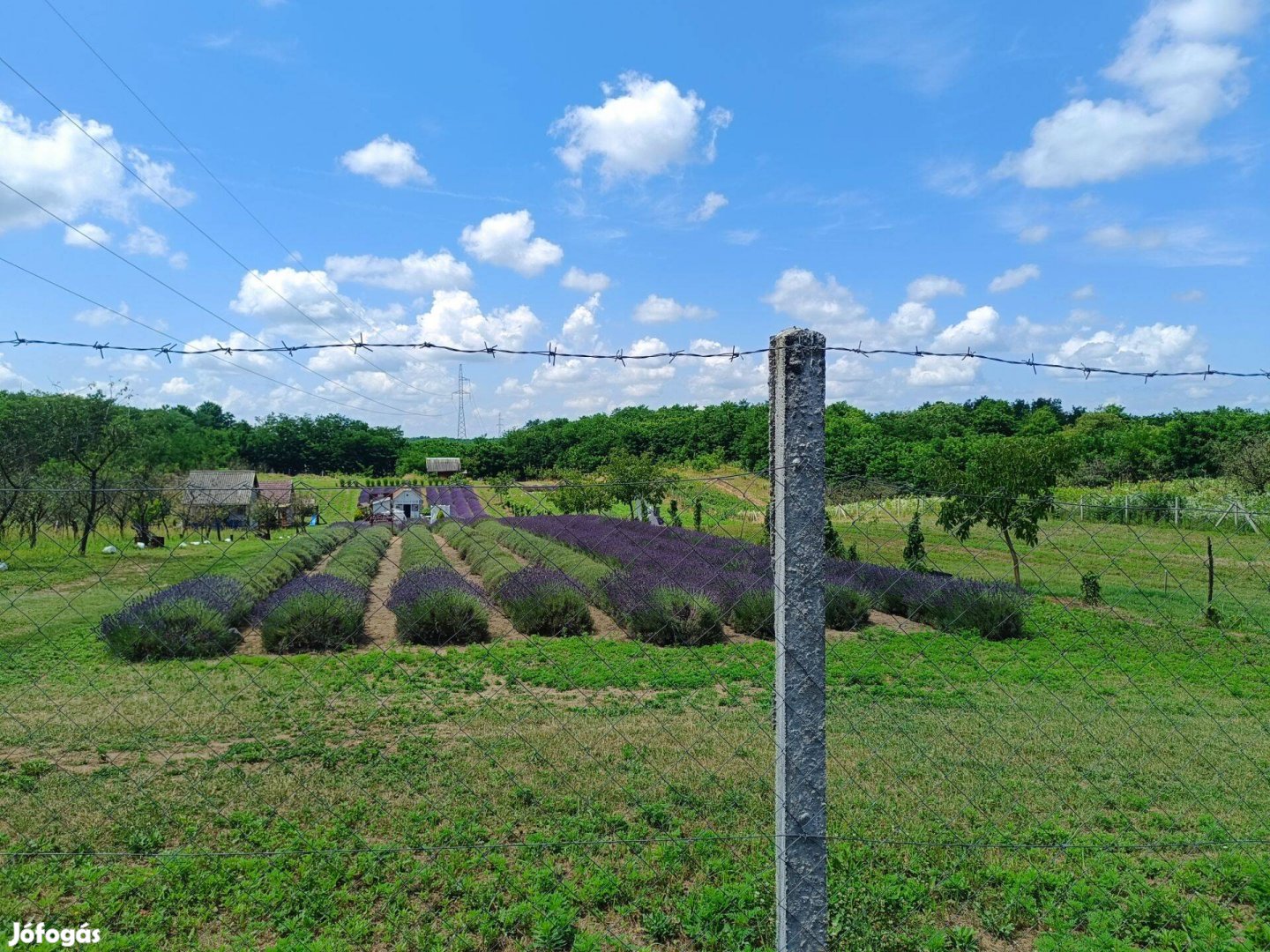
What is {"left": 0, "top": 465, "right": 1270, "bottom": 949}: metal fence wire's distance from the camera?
300cm

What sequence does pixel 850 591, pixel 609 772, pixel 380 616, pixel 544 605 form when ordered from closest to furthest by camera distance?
pixel 609 772 → pixel 544 605 → pixel 850 591 → pixel 380 616

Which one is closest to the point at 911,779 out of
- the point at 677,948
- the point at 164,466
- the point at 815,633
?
the point at 677,948

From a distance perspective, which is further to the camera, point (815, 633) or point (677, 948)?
point (677, 948)

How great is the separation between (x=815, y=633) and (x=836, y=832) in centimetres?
218

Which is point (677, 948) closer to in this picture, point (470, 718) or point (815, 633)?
point (815, 633)

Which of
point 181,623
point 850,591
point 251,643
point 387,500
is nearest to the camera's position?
point 181,623

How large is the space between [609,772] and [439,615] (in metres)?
5.72

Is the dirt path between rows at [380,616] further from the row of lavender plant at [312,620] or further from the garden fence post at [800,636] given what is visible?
the garden fence post at [800,636]

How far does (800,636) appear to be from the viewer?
2.13 m

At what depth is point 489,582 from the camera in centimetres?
1330

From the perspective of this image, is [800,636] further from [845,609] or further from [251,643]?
[251,643]

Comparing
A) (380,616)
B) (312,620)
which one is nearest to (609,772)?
(312,620)

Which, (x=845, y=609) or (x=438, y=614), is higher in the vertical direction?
(x=438, y=614)

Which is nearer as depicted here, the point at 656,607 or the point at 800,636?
the point at 800,636
